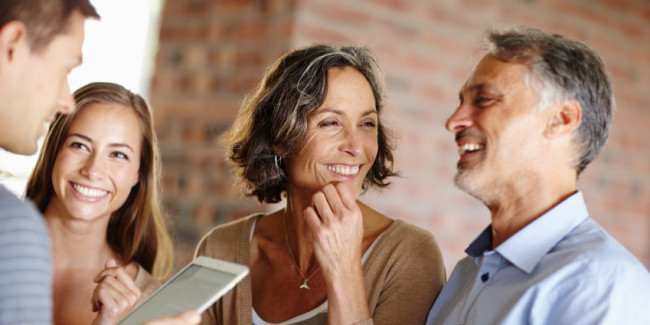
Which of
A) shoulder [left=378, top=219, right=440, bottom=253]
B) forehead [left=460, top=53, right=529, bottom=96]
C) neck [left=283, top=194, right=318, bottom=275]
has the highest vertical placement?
forehead [left=460, top=53, right=529, bottom=96]

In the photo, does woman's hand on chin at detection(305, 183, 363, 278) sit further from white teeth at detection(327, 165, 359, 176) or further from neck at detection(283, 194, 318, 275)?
neck at detection(283, 194, 318, 275)

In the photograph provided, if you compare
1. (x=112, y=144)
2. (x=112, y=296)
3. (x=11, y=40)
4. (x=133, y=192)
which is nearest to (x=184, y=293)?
(x=112, y=296)

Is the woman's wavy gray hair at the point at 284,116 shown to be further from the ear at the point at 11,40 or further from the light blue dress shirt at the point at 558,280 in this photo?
the ear at the point at 11,40

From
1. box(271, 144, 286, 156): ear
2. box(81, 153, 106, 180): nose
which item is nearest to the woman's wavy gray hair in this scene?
box(271, 144, 286, 156): ear

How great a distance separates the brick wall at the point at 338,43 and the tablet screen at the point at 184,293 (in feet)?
4.60

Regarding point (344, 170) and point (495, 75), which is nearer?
point (495, 75)

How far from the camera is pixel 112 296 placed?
Result: 1.77 meters

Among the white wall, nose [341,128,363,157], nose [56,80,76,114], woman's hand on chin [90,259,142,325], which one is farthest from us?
the white wall

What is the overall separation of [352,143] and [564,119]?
0.62 meters

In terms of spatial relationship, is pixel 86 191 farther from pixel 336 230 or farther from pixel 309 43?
pixel 309 43

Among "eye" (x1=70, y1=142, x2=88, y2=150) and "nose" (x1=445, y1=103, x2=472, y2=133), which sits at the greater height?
"nose" (x1=445, y1=103, x2=472, y2=133)

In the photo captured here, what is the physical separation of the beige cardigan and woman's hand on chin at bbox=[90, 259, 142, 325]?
0.35 metres

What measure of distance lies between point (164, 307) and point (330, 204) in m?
0.56

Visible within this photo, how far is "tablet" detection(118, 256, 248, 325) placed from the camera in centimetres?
141
